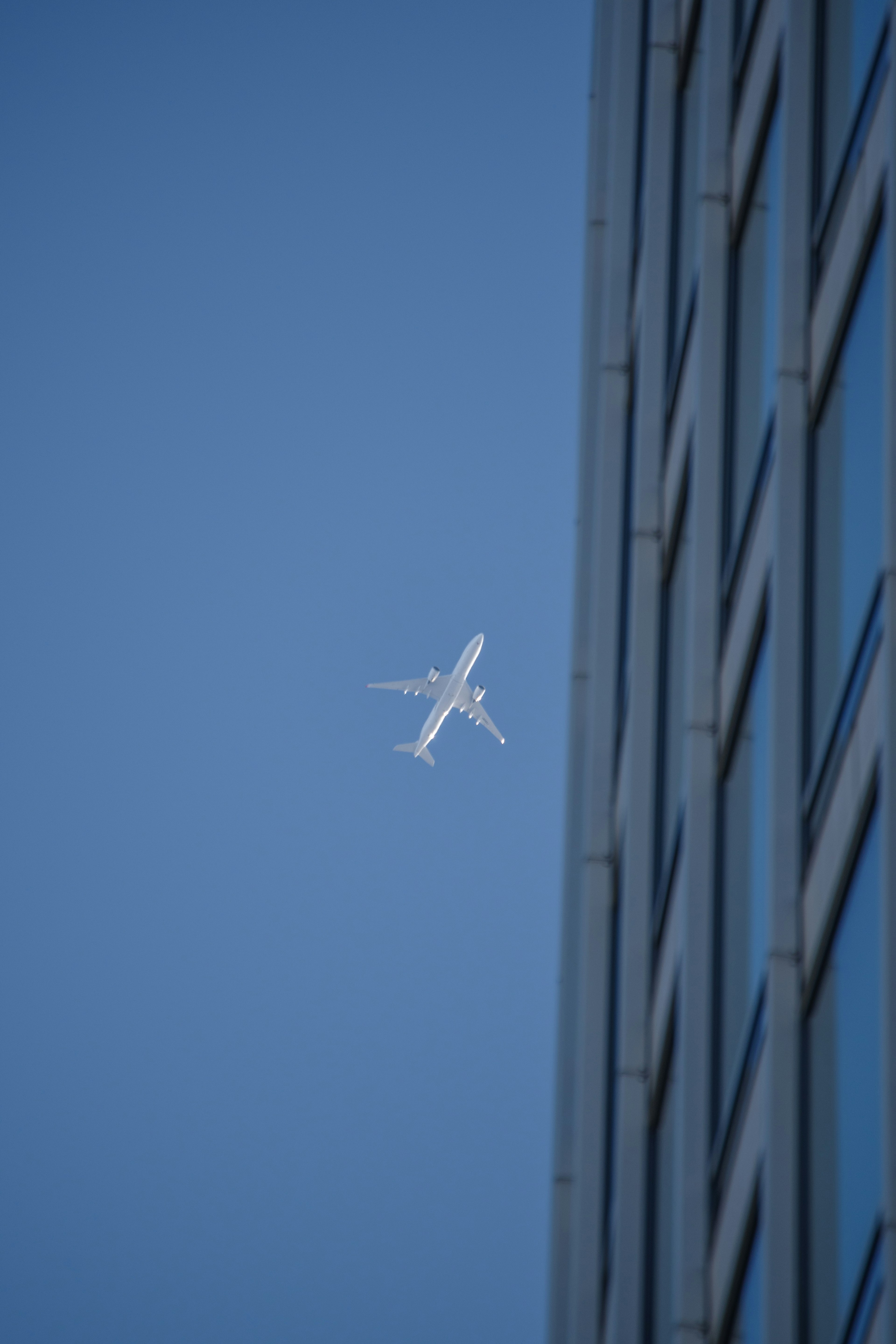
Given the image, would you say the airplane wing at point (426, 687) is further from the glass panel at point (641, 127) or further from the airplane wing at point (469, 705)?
the glass panel at point (641, 127)

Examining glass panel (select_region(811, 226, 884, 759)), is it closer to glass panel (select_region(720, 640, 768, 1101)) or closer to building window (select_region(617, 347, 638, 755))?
glass panel (select_region(720, 640, 768, 1101))

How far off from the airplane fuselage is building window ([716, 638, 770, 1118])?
1388 inches

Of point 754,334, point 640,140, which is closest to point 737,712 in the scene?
point 754,334

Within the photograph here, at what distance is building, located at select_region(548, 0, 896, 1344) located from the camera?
1559 centimetres

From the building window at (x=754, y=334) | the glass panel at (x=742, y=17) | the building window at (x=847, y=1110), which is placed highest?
the glass panel at (x=742, y=17)

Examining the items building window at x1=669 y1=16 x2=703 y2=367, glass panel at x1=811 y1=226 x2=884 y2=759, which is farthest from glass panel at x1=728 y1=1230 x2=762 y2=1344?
→ building window at x1=669 y1=16 x2=703 y2=367

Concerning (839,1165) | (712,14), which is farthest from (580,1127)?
(712,14)

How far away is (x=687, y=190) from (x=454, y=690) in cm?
3528

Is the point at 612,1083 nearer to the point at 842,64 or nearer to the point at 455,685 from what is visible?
the point at 842,64

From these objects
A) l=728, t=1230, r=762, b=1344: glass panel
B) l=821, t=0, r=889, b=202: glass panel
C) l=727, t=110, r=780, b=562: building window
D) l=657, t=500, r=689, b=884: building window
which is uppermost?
l=821, t=0, r=889, b=202: glass panel

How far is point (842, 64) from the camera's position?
1742cm

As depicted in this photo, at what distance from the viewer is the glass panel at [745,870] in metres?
18.0

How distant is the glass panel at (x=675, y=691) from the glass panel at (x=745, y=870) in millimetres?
2055

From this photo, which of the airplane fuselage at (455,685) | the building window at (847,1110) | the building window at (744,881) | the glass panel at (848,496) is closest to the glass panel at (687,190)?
the glass panel at (848,496)
